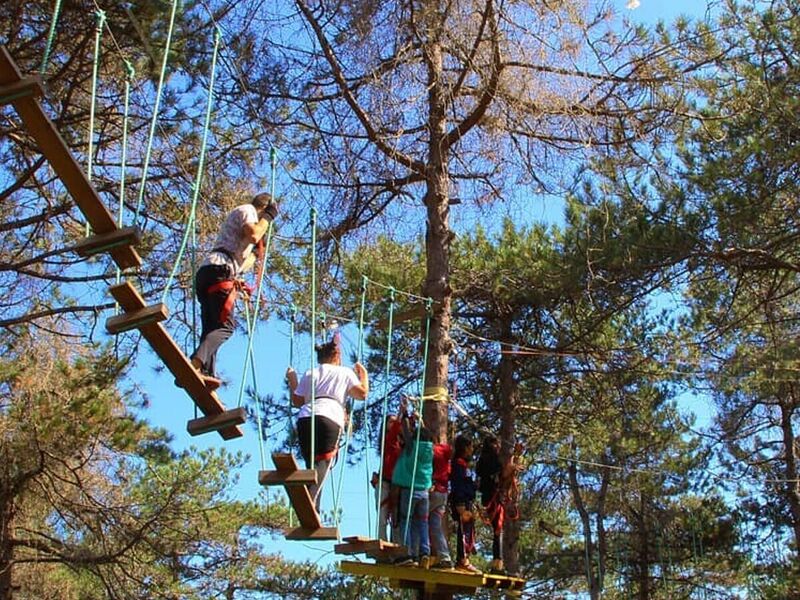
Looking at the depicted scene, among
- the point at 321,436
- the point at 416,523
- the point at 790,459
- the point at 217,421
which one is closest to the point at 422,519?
the point at 416,523

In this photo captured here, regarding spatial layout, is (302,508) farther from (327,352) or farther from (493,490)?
(493,490)

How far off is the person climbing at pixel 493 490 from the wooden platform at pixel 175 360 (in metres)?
2.91

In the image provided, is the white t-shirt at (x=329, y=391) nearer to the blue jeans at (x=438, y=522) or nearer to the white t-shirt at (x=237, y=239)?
the white t-shirt at (x=237, y=239)

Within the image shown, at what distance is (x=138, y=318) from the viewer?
3.84 metres

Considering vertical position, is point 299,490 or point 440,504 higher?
point 440,504

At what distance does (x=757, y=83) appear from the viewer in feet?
26.3

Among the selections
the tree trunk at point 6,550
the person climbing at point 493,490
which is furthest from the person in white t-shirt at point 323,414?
the tree trunk at point 6,550

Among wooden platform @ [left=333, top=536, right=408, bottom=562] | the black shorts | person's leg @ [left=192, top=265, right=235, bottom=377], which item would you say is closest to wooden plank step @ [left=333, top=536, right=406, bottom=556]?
wooden platform @ [left=333, top=536, right=408, bottom=562]

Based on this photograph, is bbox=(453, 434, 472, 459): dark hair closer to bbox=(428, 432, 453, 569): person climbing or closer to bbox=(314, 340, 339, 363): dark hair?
bbox=(428, 432, 453, 569): person climbing

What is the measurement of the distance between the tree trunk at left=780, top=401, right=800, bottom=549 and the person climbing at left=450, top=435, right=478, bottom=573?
30.4ft

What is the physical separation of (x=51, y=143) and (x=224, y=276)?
3.84ft

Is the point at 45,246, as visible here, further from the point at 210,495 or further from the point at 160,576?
the point at 210,495

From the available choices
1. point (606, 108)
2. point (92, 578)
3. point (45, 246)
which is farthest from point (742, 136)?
point (92, 578)

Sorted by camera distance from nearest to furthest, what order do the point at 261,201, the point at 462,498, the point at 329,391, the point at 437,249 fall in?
the point at 261,201 < the point at 329,391 < the point at 462,498 < the point at 437,249
